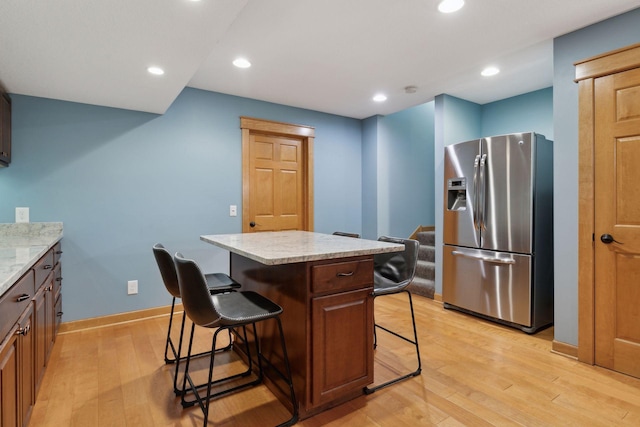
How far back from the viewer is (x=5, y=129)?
2715mm

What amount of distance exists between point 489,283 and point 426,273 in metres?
1.09

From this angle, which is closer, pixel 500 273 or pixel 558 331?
pixel 558 331

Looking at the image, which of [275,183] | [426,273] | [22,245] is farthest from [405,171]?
[22,245]

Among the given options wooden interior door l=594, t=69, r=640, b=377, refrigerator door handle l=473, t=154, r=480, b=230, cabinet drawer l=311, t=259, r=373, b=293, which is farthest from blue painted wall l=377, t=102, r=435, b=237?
cabinet drawer l=311, t=259, r=373, b=293

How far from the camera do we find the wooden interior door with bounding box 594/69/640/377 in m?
2.22

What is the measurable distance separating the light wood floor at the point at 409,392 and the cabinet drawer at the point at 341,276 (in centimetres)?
69

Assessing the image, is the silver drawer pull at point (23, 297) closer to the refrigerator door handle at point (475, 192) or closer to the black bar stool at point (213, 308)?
the black bar stool at point (213, 308)

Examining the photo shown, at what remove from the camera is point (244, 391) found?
2104 millimetres

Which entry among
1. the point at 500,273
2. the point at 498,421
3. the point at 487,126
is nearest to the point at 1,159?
the point at 498,421

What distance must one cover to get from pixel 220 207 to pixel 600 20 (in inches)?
142

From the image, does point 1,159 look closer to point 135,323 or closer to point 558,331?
point 135,323

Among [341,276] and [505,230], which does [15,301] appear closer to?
[341,276]

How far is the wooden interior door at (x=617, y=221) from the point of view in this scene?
2.22 m

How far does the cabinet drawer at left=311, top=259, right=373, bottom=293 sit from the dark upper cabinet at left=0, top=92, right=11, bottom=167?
8.71ft
